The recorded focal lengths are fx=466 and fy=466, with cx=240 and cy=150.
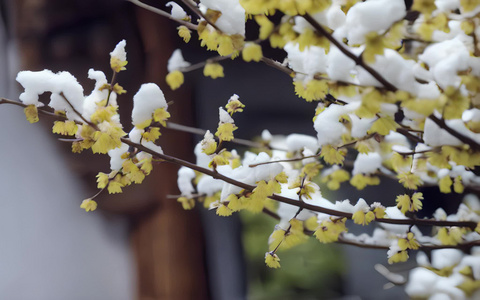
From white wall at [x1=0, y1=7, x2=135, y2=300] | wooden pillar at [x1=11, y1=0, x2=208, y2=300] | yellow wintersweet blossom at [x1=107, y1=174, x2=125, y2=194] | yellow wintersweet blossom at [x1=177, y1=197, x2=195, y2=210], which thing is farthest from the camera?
white wall at [x1=0, y1=7, x2=135, y2=300]

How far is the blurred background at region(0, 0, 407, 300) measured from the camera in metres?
1.46

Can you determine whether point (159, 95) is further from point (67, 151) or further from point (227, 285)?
point (227, 285)

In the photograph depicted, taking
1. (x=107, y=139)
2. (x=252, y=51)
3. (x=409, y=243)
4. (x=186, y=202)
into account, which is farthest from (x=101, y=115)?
(x=409, y=243)

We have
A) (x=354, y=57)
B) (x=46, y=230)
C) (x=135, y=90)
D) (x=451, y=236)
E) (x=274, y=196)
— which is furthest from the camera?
(x=46, y=230)

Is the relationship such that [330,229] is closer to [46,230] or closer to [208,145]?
[208,145]

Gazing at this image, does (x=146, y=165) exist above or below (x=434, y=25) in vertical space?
below

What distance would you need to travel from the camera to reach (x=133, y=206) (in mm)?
1589

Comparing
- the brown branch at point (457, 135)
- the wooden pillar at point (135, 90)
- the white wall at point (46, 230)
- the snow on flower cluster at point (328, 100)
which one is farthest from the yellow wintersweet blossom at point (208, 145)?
the white wall at point (46, 230)

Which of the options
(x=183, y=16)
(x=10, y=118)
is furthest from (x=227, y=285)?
(x=183, y=16)

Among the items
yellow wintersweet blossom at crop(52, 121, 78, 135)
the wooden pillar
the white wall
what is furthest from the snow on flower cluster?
the white wall

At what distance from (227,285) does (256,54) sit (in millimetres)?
1480

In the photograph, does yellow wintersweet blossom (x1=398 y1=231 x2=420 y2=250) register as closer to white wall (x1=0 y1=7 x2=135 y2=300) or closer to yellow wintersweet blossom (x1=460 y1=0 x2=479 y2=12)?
yellow wintersweet blossom (x1=460 y1=0 x2=479 y2=12)

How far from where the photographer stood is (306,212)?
0.56 meters

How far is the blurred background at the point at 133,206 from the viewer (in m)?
1.46
